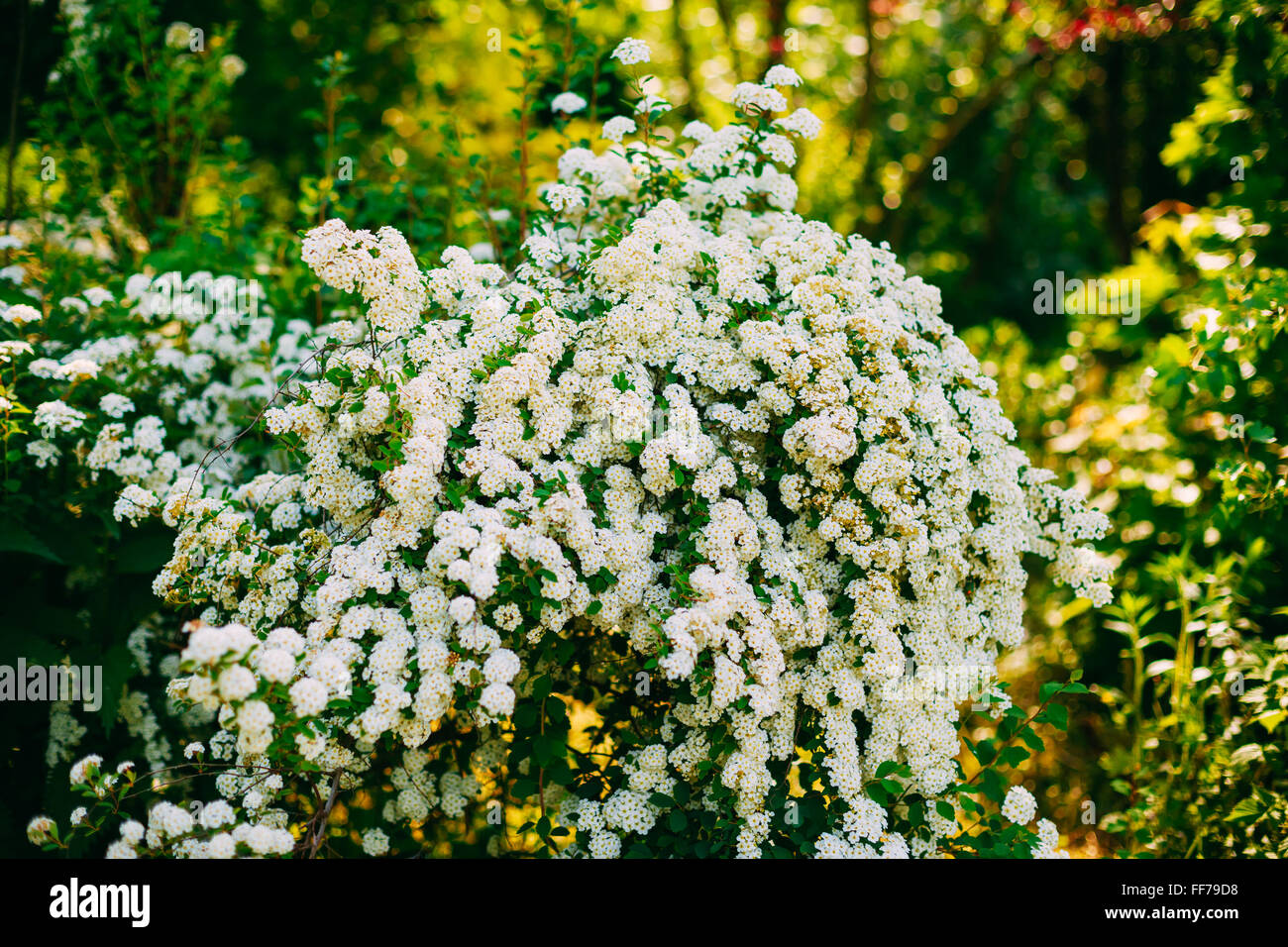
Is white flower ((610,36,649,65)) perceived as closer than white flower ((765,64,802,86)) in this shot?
Yes

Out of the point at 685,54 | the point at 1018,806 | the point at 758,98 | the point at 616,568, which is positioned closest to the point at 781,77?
the point at 758,98

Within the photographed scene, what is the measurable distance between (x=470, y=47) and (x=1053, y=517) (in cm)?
979

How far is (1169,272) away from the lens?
523 centimetres

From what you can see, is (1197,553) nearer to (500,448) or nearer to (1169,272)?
(1169,272)

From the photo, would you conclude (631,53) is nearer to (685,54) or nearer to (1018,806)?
(1018,806)

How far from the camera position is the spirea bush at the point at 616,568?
8.45 feet

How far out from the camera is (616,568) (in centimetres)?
273

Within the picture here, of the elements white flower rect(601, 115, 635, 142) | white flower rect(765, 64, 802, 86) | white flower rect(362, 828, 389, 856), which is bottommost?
white flower rect(362, 828, 389, 856)

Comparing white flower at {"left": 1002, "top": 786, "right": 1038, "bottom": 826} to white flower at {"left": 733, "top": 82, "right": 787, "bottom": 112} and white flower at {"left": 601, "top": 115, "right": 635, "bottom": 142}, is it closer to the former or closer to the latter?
white flower at {"left": 733, "top": 82, "right": 787, "bottom": 112}

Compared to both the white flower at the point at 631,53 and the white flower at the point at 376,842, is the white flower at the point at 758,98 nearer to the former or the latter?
the white flower at the point at 631,53

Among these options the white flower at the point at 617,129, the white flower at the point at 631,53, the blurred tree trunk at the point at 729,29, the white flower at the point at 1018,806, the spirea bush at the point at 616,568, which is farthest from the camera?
the blurred tree trunk at the point at 729,29

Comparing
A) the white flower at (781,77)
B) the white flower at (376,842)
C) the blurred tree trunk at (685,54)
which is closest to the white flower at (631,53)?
the white flower at (781,77)

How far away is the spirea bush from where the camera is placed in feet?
8.45

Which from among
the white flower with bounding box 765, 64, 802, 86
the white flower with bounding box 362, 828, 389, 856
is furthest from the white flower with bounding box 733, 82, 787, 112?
the white flower with bounding box 362, 828, 389, 856
